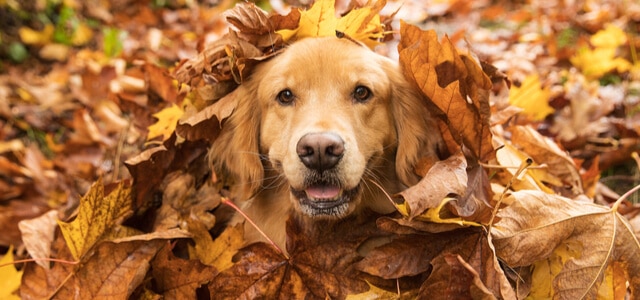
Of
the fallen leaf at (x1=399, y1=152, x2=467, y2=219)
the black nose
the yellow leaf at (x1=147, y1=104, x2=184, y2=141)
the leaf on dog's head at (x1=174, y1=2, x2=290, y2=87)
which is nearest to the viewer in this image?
the fallen leaf at (x1=399, y1=152, x2=467, y2=219)

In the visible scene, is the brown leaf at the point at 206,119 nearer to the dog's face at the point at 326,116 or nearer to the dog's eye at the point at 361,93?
the dog's face at the point at 326,116

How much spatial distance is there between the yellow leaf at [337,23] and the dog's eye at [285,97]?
0.93 feet

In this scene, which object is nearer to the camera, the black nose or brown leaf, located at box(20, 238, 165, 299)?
the black nose

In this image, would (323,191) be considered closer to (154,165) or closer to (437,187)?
(437,187)

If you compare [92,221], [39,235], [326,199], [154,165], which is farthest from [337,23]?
[39,235]

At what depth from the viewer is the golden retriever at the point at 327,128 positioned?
229 centimetres

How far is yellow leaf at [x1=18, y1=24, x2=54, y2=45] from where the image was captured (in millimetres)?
6383

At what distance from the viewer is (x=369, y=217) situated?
252 cm

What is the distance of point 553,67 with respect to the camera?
4945 millimetres

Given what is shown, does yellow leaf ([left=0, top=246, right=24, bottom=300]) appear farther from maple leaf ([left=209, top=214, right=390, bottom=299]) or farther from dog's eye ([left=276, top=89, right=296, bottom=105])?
dog's eye ([left=276, top=89, right=296, bottom=105])

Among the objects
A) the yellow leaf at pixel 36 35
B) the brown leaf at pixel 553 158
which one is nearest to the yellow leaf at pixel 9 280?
the brown leaf at pixel 553 158

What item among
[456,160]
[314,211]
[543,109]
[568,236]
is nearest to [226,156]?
[314,211]

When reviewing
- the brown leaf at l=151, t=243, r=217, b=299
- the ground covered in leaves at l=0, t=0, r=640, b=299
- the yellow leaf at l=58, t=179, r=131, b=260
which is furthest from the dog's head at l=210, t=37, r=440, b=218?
the yellow leaf at l=58, t=179, r=131, b=260

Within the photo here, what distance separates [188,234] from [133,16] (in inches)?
250
